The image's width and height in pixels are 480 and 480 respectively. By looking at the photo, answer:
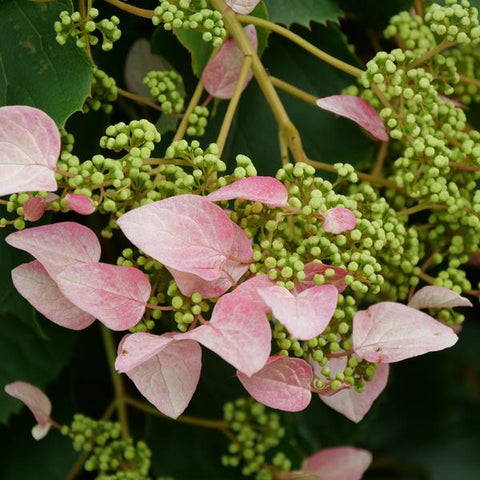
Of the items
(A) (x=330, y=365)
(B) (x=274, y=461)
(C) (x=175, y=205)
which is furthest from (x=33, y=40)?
(B) (x=274, y=461)

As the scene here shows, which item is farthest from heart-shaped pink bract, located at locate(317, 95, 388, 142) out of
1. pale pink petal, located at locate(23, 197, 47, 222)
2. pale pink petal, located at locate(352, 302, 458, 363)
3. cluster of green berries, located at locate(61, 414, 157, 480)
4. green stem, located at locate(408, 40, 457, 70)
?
cluster of green berries, located at locate(61, 414, 157, 480)

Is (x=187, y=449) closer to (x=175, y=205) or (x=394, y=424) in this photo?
(x=175, y=205)

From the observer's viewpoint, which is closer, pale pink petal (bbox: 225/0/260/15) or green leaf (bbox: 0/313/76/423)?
pale pink petal (bbox: 225/0/260/15)

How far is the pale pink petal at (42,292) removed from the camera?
69 cm

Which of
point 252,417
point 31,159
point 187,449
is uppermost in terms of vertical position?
point 31,159

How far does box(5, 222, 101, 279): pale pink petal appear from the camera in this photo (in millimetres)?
668

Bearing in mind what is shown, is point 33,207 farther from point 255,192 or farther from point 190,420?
point 190,420

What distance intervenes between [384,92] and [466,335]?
0.78 metres

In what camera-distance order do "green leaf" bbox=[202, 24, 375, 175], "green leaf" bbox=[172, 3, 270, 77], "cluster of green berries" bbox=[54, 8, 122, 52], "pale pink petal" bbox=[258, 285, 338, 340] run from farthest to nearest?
"green leaf" bbox=[202, 24, 375, 175]
"green leaf" bbox=[172, 3, 270, 77]
"cluster of green berries" bbox=[54, 8, 122, 52]
"pale pink petal" bbox=[258, 285, 338, 340]

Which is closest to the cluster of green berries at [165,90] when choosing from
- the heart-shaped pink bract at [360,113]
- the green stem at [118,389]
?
the heart-shaped pink bract at [360,113]

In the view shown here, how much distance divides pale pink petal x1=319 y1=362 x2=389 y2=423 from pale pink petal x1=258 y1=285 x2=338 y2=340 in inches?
7.0

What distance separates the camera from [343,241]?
2.15ft

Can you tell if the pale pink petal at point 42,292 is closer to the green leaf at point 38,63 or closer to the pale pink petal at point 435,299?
the green leaf at point 38,63

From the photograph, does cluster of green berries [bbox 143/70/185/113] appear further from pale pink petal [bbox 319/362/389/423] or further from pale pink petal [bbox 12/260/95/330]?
pale pink petal [bbox 319/362/389/423]
